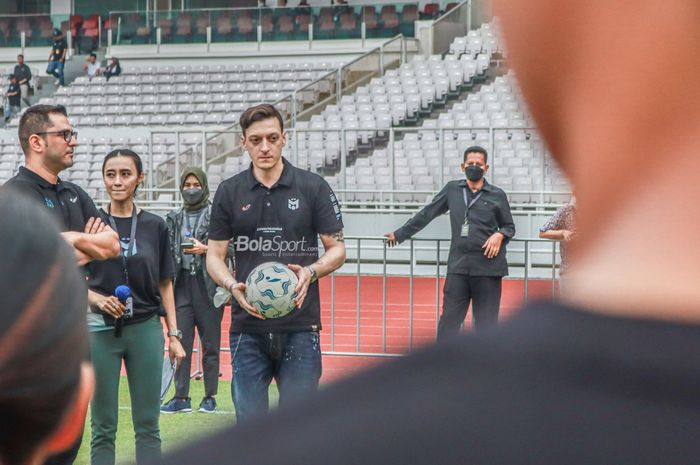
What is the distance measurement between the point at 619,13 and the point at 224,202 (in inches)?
199

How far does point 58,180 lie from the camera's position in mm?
5289

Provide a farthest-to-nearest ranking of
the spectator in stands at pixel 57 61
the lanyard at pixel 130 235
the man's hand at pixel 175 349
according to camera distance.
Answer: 1. the spectator in stands at pixel 57 61
2. the man's hand at pixel 175 349
3. the lanyard at pixel 130 235

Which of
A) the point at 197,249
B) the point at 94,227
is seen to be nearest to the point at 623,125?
the point at 94,227

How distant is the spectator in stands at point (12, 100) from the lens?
95.5ft

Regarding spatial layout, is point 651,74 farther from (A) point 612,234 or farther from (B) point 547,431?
(B) point 547,431

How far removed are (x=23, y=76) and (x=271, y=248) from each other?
26194 mm

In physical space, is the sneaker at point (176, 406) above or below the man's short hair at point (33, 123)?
below

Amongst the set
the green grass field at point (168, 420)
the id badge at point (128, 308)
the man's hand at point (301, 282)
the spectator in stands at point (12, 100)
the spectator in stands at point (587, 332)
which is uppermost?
the spectator in stands at point (12, 100)

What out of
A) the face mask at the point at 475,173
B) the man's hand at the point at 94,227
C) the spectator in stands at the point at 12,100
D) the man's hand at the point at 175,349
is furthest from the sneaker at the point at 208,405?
the spectator in stands at the point at 12,100

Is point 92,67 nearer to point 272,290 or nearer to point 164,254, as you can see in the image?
point 164,254

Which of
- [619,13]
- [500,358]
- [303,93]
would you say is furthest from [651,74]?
[303,93]

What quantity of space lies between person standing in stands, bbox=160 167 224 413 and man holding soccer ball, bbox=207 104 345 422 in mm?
2377

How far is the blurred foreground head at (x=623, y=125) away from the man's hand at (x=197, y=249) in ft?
23.9

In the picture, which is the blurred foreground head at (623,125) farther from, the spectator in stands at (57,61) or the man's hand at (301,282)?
the spectator in stands at (57,61)
